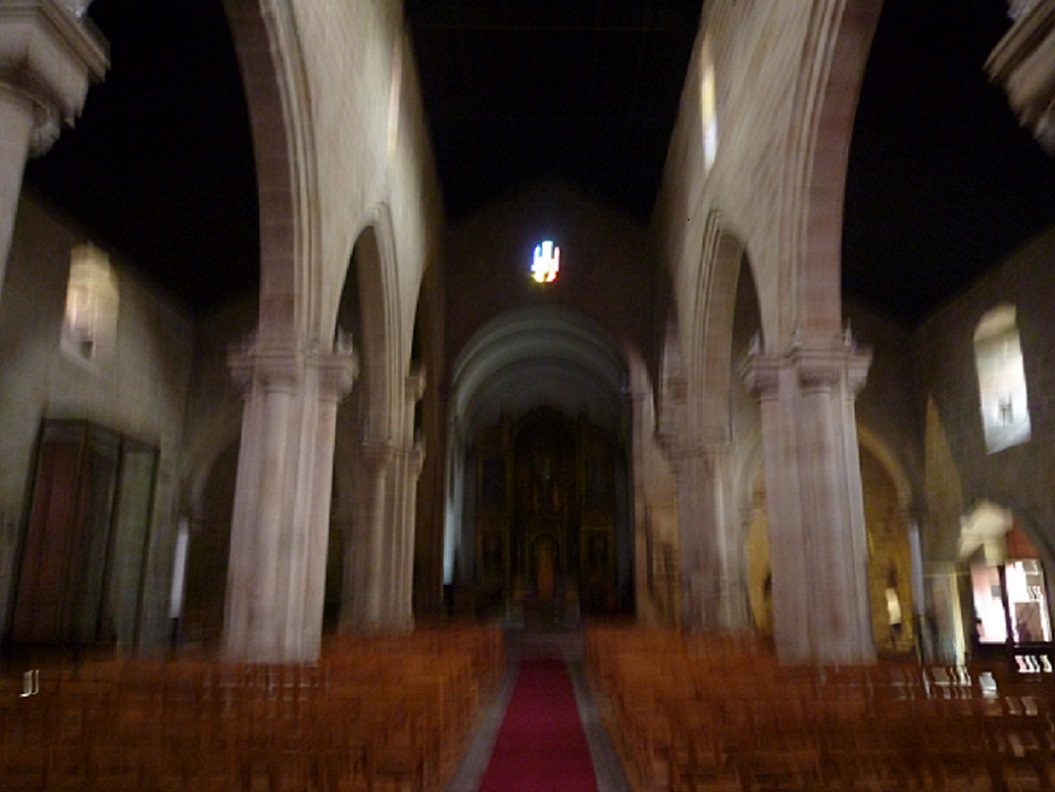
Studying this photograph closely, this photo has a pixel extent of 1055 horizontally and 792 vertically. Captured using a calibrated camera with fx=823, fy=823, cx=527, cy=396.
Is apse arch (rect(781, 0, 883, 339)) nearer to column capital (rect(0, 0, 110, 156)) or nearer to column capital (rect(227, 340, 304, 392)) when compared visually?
column capital (rect(227, 340, 304, 392))

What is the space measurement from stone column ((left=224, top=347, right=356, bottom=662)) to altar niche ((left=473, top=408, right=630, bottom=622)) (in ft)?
66.8

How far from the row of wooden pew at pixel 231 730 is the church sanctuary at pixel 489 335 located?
0.10 feet

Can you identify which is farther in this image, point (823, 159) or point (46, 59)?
point (823, 159)

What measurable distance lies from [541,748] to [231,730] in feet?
13.0

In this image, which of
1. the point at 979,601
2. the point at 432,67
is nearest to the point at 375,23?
the point at 432,67

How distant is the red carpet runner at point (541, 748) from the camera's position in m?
6.20

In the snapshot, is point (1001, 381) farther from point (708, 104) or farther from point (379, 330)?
point (379, 330)

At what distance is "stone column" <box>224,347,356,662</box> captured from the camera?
8297 millimetres

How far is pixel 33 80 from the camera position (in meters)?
3.90

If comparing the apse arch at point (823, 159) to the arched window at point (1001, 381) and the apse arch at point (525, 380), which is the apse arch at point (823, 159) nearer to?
the arched window at point (1001, 381)

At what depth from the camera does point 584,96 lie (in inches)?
693

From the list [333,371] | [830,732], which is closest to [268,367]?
[333,371]

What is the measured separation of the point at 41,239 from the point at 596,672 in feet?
33.3

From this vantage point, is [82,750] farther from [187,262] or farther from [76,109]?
[187,262]
